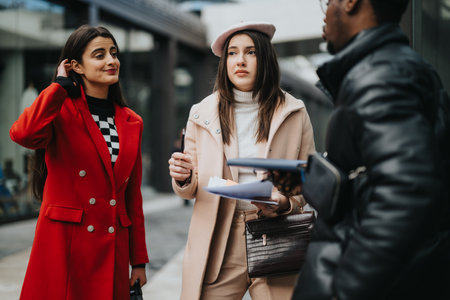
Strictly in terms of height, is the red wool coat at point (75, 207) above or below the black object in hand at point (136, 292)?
above

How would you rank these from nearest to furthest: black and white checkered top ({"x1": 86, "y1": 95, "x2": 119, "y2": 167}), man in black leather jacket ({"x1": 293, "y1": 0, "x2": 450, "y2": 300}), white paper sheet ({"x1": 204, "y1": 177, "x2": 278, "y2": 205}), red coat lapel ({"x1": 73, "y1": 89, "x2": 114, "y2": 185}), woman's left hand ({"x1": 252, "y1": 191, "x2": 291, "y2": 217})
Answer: man in black leather jacket ({"x1": 293, "y1": 0, "x2": 450, "y2": 300}), white paper sheet ({"x1": 204, "y1": 177, "x2": 278, "y2": 205}), woman's left hand ({"x1": 252, "y1": 191, "x2": 291, "y2": 217}), red coat lapel ({"x1": 73, "y1": 89, "x2": 114, "y2": 185}), black and white checkered top ({"x1": 86, "y1": 95, "x2": 119, "y2": 167})

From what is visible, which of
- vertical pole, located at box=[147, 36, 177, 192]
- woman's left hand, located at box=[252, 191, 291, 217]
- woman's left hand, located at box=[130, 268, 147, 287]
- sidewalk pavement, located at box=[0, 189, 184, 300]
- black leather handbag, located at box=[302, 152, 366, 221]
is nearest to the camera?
black leather handbag, located at box=[302, 152, 366, 221]

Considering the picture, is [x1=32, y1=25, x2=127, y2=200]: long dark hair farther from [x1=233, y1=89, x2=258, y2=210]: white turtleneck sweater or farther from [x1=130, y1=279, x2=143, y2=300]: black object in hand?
[x1=233, y1=89, x2=258, y2=210]: white turtleneck sweater

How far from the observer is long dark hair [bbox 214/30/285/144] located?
7.66ft

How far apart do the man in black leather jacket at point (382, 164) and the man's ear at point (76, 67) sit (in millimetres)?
1430

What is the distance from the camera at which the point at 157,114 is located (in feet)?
46.8

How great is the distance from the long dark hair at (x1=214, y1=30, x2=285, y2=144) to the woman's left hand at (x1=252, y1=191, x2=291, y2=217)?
0.40 metres

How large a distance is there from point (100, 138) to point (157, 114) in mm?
12151

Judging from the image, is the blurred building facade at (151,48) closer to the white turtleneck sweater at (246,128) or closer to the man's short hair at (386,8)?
the white turtleneck sweater at (246,128)

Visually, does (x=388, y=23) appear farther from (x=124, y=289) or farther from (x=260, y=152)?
(x=124, y=289)

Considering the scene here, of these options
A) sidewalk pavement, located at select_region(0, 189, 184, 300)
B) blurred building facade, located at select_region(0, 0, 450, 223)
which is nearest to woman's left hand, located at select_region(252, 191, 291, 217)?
blurred building facade, located at select_region(0, 0, 450, 223)

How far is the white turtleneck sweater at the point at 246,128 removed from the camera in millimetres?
2299

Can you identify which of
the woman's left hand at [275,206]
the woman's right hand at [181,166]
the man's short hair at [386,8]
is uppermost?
the man's short hair at [386,8]

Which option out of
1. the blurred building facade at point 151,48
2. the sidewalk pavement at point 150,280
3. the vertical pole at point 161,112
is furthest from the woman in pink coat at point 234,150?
the vertical pole at point 161,112
